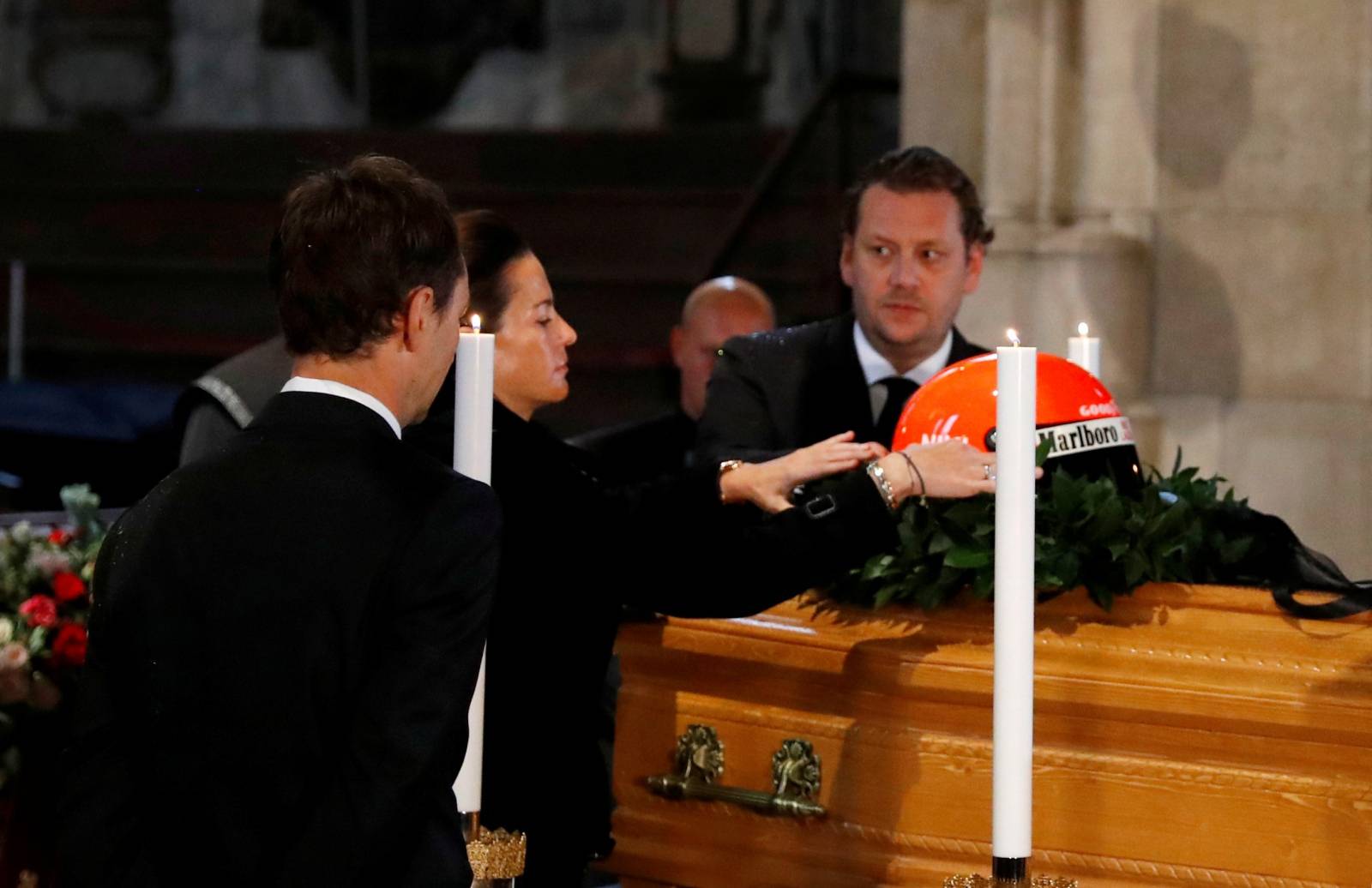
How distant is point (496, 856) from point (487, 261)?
0.81 meters

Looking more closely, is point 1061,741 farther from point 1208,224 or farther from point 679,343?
point 679,343

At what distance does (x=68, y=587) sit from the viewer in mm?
3174

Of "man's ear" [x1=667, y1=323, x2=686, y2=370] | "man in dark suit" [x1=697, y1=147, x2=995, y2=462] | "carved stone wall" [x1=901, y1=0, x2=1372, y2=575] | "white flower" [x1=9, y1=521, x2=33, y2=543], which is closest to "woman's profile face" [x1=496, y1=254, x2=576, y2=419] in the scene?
"man in dark suit" [x1=697, y1=147, x2=995, y2=462]

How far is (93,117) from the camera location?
33.3 feet

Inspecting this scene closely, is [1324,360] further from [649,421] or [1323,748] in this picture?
[1323,748]

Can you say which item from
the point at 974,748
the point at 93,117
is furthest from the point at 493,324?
the point at 93,117

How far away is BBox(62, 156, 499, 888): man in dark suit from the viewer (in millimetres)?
1817

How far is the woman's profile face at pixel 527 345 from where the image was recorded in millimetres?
2623

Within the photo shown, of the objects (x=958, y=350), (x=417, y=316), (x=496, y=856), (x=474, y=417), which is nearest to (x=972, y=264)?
(x=958, y=350)

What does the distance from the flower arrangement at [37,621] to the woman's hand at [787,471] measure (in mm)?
965

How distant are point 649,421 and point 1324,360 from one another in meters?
1.71

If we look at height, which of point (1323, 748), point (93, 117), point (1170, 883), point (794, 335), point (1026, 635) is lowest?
point (1170, 883)

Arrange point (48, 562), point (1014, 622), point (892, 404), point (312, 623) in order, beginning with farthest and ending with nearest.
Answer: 1. point (892, 404)
2. point (48, 562)
3. point (1014, 622)
4. point (312, 623)

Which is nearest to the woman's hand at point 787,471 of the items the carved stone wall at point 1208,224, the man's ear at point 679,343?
the carved stone wall at point 1208,224
